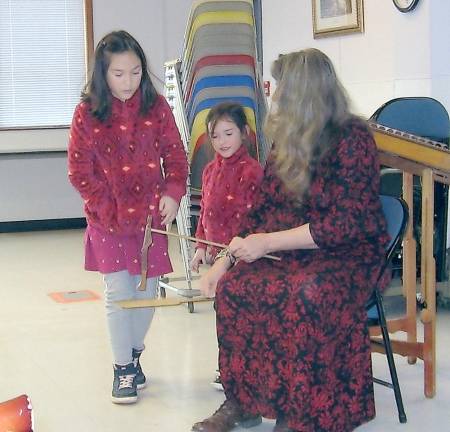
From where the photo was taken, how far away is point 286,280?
7.46 feet

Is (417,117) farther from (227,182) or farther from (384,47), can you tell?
(227,182)

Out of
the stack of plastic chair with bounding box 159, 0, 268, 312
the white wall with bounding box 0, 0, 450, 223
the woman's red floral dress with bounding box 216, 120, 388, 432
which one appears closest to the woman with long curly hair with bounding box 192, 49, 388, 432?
the woman's red floral dress with bounding box 216, 120, 388, 432

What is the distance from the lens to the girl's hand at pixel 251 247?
2318mm

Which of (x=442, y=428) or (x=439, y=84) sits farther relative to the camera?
(x=439, y=84)

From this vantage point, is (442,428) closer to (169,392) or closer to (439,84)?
(169,392)

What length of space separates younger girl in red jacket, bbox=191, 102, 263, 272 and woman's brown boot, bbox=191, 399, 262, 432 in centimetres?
53

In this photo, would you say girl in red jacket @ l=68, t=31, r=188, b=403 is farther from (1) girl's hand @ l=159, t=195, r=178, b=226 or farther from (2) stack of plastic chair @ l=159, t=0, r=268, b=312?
(2) stack of plastic chair @ l=159, t=0, r=268, b=312

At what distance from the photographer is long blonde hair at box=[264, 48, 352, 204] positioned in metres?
2.36

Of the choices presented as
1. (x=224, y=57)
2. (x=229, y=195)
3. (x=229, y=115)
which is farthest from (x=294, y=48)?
(x=229, y=195)

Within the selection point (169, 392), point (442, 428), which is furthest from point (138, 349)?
point (442, 428)

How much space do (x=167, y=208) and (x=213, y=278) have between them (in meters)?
0.38

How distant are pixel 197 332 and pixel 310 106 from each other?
158cm

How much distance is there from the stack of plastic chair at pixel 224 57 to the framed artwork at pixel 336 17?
141 cm

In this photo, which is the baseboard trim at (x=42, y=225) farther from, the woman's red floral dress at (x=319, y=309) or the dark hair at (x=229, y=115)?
the woman's red floral dress at (x=319, y=309)
